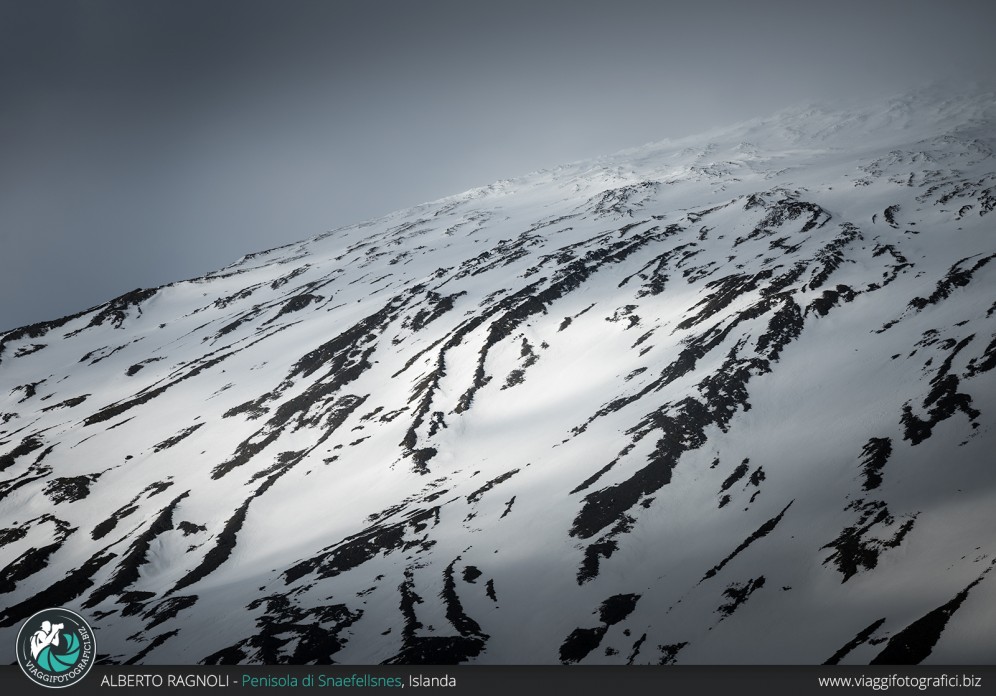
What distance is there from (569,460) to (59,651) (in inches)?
2189

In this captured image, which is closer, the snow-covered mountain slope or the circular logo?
the circular logo

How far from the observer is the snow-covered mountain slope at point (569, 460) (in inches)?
1655

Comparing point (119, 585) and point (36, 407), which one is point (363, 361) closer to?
point (119, 585)

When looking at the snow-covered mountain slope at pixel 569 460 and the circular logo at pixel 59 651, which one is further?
the snow-covered mountain slope at pixel 569 460

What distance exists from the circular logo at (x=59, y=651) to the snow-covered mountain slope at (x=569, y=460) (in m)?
25.5

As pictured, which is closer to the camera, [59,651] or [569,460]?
[59,651]

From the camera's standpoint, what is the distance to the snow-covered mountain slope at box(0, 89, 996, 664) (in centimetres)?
4203

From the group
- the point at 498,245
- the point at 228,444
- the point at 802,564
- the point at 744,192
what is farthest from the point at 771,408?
the point at 744,192

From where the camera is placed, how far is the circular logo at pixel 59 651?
22.2 m

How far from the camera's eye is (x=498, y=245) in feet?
560

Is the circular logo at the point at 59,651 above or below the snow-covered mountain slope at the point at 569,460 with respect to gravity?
above

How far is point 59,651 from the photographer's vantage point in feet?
73.9

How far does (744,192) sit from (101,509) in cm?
20582

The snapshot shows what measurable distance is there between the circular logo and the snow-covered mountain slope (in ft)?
83.7
